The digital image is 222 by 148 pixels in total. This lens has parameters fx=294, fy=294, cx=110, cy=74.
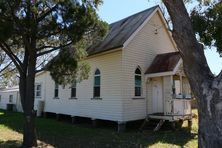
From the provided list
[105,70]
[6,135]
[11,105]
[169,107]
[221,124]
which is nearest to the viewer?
[221,124]

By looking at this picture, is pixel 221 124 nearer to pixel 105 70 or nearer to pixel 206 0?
pixel 206 0

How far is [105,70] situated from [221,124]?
12869 millimetres

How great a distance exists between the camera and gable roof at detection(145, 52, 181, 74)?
56.7 ft

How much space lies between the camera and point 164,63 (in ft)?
59.5

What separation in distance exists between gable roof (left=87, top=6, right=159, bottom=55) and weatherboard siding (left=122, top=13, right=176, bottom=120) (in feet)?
1.73

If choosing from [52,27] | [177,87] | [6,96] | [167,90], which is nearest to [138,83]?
[167,90]

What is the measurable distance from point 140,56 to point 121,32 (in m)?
2.26

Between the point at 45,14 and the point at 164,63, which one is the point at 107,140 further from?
the point at 164,63

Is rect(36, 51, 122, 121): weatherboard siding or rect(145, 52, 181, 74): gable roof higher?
rect(145, 52, 181, 74): gable roof

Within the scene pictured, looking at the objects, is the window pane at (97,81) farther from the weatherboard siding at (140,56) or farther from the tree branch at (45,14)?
the tree branch at (45,14)

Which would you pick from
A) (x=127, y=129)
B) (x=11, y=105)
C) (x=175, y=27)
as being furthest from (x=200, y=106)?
(x=11, y=105)

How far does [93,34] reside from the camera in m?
13.9

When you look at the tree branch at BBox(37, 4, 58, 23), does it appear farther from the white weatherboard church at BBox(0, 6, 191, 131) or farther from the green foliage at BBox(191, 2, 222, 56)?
the green foliage at BBox(191, 2, 222, 56)

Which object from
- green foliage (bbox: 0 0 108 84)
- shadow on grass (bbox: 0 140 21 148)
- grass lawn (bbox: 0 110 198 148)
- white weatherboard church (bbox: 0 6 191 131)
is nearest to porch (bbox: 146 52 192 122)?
white weatherboard church (bbox: 0 6 191 131)
